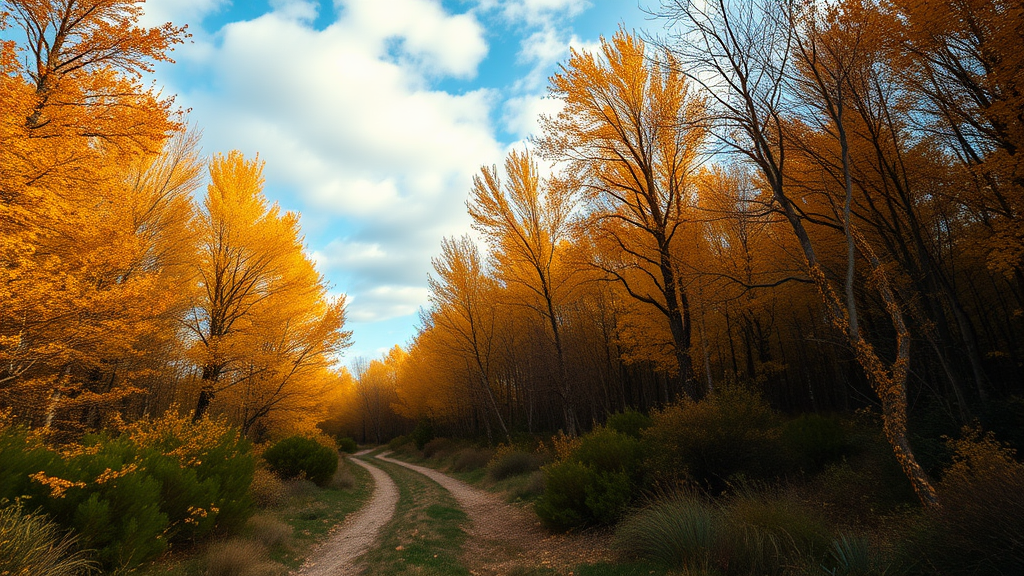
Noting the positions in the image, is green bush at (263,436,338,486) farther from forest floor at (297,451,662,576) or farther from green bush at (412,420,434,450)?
green bush at (412,420,434,450)

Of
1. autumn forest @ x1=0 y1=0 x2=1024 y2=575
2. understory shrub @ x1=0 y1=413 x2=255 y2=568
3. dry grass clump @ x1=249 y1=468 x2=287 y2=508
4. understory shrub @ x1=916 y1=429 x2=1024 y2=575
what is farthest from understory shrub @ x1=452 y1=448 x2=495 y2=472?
understory shrub @ x1=916 y1=429 x2=1024 y2=575

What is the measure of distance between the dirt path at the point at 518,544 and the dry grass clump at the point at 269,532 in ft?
11.2

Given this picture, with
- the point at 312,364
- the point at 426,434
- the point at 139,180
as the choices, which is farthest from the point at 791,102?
the point at 426,434

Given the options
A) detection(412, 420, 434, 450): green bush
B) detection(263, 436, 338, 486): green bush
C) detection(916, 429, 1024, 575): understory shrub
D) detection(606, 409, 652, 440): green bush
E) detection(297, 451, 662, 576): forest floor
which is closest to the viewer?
detection(916, 429, 1024, 575): understory shrub

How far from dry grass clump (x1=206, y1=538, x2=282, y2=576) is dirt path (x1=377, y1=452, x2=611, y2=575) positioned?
2947mm

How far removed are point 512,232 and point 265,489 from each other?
33.4 feet

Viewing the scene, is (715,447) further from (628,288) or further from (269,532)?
(269,532)

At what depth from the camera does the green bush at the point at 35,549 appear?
3496 mm

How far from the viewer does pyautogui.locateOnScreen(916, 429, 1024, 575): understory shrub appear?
9.74ft

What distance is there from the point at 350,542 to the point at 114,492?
184 inches

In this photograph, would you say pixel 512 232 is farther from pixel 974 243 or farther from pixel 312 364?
pixel 974 243

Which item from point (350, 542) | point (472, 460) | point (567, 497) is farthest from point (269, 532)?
point (472, 460)

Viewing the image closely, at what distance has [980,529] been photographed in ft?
10.5

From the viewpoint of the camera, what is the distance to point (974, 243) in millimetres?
7949
